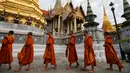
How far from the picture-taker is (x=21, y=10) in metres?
17.1

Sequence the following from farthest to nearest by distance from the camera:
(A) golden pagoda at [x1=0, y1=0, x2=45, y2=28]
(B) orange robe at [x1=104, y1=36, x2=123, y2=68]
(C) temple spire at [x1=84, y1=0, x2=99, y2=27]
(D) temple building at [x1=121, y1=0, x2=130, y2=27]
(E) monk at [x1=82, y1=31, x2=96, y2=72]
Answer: (A) golden pagoda at [x1=0, y1=0, x2=45, y2=28] < (D) temple building at [x1=121, y1=0, x2=130, y2=27] < (C) temple spire at [x1=84, y1=0, x2=99, y2=27] < (B) orange robe at [x1=104, y1=36, x2=123, y2=68] < (E) monk at [x1=82, y1=31, x2=96, y2=72]

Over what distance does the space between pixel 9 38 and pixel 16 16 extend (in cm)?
1249

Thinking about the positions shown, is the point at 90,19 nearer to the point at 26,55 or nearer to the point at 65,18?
the point at 26,55

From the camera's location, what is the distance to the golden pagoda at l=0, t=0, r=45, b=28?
15750 mm

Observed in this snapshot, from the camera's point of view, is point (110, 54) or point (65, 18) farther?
point (65, 18)

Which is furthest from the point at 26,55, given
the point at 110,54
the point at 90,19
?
the point at 90,19

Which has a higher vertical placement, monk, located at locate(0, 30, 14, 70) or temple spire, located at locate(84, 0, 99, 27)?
temple spire, located at locate(84, 0, 99, 27)

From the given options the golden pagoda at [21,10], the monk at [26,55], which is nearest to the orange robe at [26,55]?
the monk at [26,55]

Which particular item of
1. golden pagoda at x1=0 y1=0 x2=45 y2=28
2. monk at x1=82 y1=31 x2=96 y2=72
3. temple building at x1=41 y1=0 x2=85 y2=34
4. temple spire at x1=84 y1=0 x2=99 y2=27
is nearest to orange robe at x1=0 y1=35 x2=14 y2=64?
monk at x1=82 y1=31 x2=96 y2=72

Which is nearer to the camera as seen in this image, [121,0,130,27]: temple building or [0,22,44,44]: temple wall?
[121,0,130,27]: temple building

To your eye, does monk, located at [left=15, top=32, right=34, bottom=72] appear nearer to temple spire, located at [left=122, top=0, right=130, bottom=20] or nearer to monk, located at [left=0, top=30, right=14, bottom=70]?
monk, located at [left=0, top=30, right=14, bottom=70]

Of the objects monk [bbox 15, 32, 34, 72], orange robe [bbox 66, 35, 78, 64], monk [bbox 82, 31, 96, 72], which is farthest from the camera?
orange robe [bbox 66, 35, 78, 64]

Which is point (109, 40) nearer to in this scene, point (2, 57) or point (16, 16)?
point (2, 57)

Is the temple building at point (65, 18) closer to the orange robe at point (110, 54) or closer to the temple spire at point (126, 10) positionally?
the temple spire at point (126, 10)
